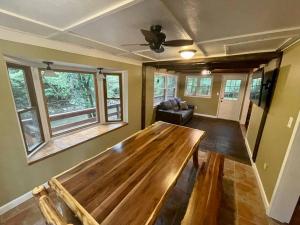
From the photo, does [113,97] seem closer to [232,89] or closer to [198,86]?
[198,86]

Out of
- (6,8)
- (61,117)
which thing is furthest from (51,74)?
(61,117)

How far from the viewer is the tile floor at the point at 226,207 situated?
1.67 meters

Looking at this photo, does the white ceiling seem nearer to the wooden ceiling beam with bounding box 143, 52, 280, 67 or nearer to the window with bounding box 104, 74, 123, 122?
the wooden ceiling beam with bounding box 143, 52, 280, 67

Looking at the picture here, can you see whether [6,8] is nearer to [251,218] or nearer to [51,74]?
[51,74]

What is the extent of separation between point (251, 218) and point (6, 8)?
341 cm

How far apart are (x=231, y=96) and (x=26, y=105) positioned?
6.85 m

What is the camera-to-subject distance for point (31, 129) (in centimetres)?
225

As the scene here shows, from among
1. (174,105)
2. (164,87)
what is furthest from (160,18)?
(164,87)

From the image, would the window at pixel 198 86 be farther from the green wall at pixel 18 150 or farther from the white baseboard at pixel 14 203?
the white baseboard at pixel 14 203

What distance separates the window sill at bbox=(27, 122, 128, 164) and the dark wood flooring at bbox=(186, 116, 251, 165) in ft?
8.31

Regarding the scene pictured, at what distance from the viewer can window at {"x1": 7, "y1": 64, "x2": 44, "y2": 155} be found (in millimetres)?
1945

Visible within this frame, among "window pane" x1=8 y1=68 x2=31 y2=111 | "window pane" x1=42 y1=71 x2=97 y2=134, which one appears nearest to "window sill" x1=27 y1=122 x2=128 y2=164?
"window pane" x1=42 y1=71 x2=97 y2=134

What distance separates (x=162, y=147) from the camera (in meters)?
1.80

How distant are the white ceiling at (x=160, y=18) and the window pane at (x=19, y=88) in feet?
2.35
